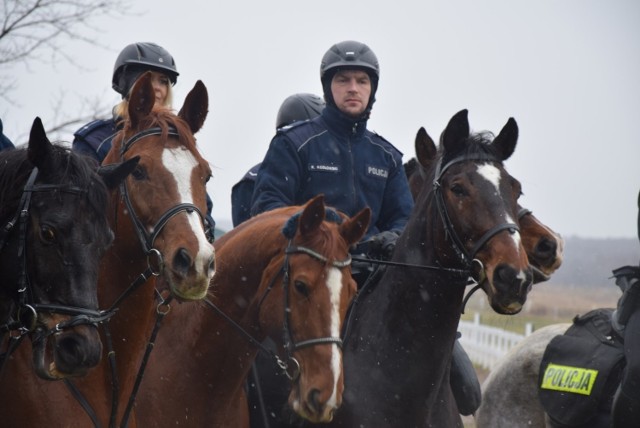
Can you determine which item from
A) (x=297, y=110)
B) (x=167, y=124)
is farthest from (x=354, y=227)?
(x=297, y=110)

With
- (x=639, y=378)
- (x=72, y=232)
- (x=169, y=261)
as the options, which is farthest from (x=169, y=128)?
(x=639, y=378)

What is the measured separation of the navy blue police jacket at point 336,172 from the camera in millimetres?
6957

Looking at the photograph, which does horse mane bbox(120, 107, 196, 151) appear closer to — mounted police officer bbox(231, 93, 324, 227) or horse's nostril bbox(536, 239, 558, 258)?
horse's nostril bbox(536, 239, 558, 258)

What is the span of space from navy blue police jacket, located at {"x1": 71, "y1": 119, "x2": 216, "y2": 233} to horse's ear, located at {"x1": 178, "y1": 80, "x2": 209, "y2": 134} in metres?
0.61

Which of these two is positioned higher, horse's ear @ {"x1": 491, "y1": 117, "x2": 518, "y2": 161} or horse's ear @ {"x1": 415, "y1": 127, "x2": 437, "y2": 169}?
horse's ear @ {"x1": 491, "y1": 117, "x2": 518, "y2": 161}

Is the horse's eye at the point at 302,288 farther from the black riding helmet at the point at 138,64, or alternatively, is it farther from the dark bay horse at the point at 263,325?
the black riding helmet at the point at 138,64

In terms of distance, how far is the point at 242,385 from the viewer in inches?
236

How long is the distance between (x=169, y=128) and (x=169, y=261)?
832mm

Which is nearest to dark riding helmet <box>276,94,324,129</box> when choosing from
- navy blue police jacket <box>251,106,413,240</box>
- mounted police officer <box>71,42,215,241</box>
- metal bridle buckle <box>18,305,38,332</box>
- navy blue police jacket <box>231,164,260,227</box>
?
navy blue police jacket <box>231,164,260,227</box>

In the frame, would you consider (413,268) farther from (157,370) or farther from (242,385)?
(157,370)

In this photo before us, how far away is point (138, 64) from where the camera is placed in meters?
6.97

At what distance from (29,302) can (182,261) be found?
853 mm

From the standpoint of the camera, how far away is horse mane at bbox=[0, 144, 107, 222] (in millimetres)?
4445

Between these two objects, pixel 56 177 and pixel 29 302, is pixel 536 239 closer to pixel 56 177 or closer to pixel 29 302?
pixel 56 177
